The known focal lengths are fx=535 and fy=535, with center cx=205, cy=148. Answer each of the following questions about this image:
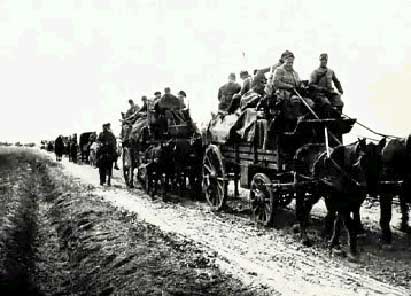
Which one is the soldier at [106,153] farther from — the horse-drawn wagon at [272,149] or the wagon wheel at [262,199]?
the wagon wheel at [262,199]

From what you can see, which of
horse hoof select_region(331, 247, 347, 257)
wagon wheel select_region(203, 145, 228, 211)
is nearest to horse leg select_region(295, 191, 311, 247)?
horse hoof select_region(331, 247, 347, 257)

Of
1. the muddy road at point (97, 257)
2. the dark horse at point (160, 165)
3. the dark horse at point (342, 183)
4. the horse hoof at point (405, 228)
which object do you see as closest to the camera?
the muddy road at point (97, 257)

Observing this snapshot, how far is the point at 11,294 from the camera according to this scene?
316 inches

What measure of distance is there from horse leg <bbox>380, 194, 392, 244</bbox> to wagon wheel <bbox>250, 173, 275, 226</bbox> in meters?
2.26

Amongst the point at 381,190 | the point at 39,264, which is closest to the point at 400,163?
the point at 381,190

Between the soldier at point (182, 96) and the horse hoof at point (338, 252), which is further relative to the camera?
the soldier at point (182, 96)

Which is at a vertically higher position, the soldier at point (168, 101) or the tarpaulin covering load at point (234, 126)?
the soldier at point (168, 101)

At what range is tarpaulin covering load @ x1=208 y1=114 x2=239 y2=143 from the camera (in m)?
13.5

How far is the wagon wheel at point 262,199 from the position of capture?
11.6 m

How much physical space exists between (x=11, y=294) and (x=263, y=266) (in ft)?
12.6

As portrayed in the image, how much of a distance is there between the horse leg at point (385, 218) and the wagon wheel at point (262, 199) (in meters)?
2.26

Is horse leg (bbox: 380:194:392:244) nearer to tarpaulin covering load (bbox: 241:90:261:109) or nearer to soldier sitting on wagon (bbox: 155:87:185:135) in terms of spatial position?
tarpaulin covering load (bbox: 241:90:261:109)

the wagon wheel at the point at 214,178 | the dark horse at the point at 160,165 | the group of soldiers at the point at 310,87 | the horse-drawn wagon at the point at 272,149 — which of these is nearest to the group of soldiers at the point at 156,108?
the dark horse at the point at 160,165

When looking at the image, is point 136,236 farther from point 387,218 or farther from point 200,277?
point 387,218
